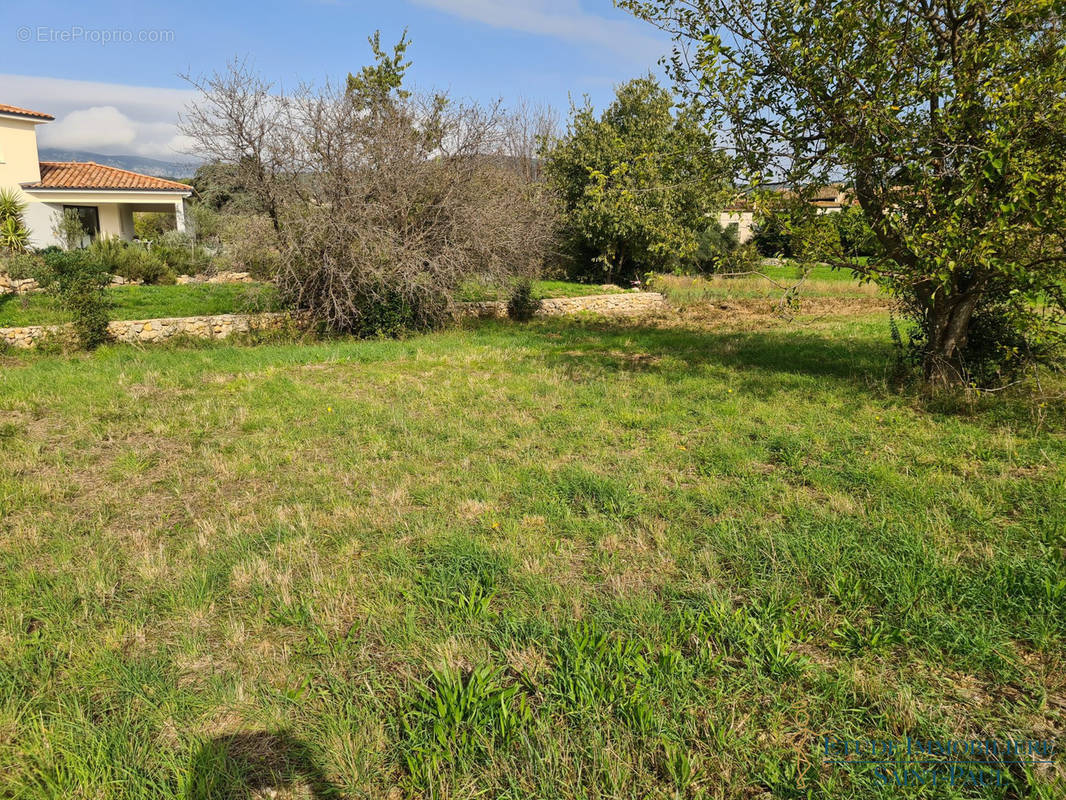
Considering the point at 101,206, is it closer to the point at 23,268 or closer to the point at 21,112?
the point at 21,112

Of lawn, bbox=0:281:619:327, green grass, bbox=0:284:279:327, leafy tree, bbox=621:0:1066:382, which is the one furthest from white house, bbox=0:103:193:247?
leafy tree, bbox=621:0:1066:382

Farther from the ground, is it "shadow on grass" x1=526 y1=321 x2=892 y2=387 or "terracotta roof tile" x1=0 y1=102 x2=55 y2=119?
"terracotta roof tile" x1=0 y1=102 x2=55 y2=119

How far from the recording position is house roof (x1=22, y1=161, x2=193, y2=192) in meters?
24.1

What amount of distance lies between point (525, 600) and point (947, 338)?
686 cm

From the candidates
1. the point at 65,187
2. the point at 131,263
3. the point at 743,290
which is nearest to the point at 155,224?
the point at 65,187

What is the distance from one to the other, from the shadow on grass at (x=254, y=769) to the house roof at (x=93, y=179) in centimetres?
2894

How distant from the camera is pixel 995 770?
224 cm

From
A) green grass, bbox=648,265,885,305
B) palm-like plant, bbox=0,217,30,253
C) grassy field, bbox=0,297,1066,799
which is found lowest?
grassy field, bbox=0,297,1066,799

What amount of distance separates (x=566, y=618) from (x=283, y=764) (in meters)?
1.43

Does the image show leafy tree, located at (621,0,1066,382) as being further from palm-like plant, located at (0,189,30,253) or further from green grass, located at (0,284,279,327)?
palm-like plant, located at (0,189,30,253)

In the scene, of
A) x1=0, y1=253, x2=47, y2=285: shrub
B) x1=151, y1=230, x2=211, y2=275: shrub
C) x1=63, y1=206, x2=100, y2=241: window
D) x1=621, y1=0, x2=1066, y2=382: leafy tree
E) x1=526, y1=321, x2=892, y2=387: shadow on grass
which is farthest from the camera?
x1=63, y1=206, x2=100, y2=241: window

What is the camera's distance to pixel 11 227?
1916cm

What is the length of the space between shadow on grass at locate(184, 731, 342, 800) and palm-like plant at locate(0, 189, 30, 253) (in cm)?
2274

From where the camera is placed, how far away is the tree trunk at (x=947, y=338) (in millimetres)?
7266
